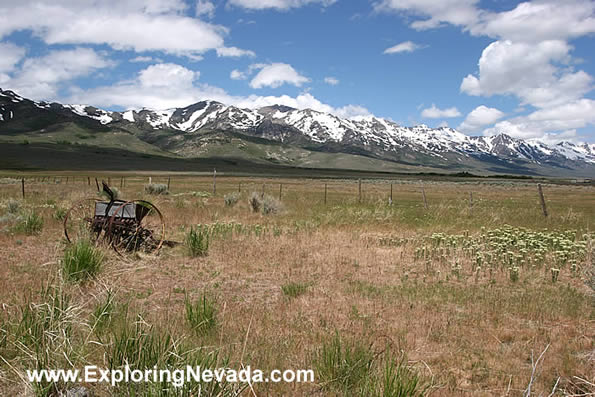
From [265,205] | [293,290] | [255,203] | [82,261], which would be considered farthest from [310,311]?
[255,203]

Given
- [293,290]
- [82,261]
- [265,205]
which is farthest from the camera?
[265,205]

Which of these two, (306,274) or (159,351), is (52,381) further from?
(306,274)

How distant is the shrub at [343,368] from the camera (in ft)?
14.2

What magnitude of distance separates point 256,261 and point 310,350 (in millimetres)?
6210

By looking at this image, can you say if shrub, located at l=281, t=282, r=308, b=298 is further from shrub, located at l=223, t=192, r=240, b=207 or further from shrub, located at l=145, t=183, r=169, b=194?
shrub, located at l=145, t=183, r=169, b=194

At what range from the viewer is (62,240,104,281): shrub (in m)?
8.07

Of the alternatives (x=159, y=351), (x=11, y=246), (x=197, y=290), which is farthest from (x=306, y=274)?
(x=11, y=246)

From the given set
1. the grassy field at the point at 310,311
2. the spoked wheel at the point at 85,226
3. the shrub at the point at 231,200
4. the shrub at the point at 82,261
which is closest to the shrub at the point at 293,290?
the grassy field at the point at 310,311

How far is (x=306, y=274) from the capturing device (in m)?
10.2

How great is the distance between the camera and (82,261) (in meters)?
8.29

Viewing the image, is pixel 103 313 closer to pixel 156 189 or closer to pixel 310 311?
pixel 310 311

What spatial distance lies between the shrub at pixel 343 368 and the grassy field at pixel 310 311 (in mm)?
21

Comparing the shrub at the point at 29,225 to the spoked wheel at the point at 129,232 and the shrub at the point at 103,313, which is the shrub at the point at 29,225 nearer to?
the spoked wheel at the point at 129,232

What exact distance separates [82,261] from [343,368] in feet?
20.6
